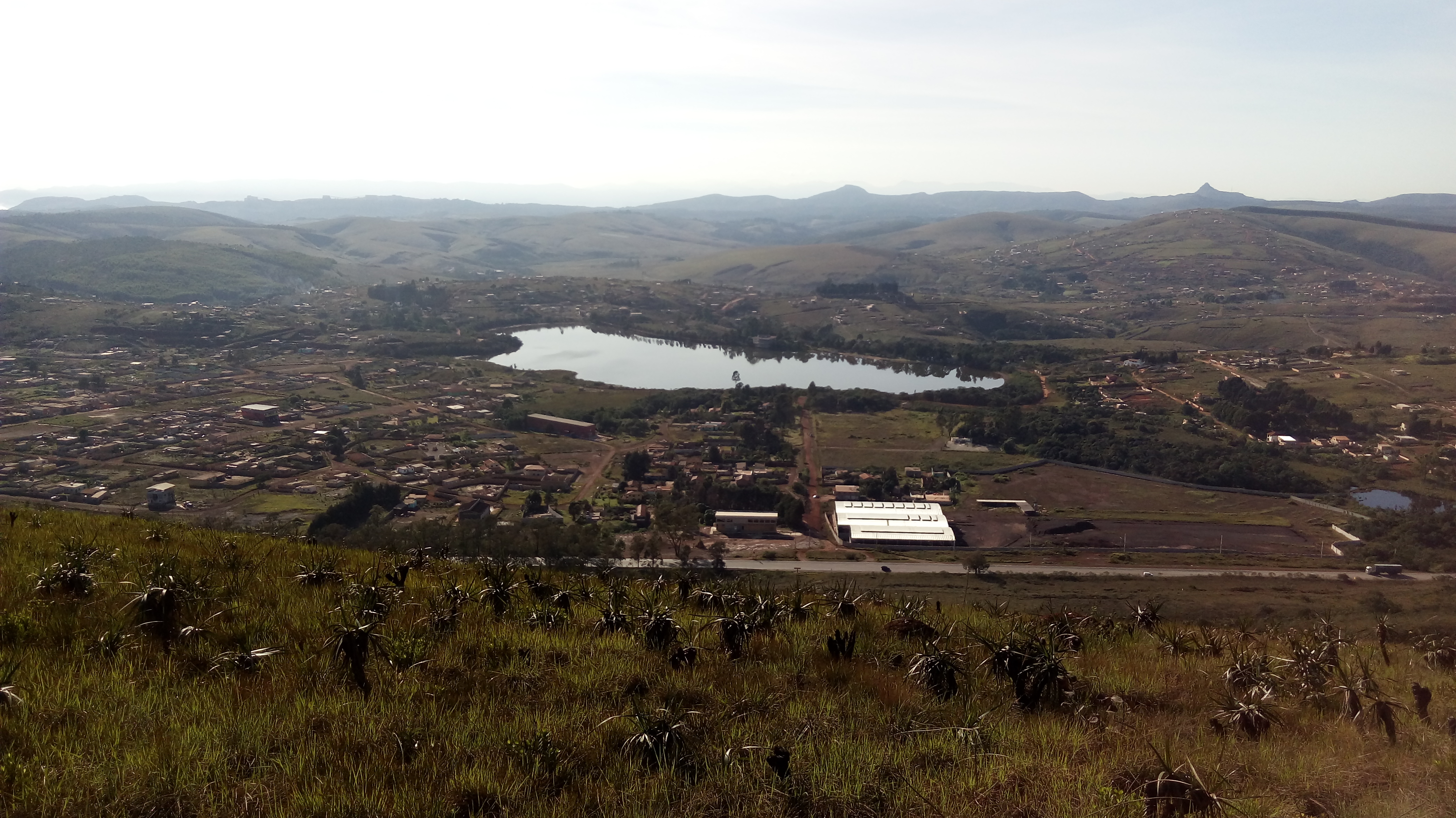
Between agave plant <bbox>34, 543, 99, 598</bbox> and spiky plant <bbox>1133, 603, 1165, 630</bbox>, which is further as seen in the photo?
spiky plant <bbox>1133, 603, 1165, 630</bbox>

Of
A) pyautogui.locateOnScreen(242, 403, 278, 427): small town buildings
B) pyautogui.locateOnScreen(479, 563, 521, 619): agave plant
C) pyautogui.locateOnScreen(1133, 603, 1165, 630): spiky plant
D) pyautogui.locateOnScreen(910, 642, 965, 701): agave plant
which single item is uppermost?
pyautogui.locateOnScreen(910, 642, 965, 701): agave plant

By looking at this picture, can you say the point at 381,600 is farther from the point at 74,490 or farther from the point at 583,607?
the point at 74,490

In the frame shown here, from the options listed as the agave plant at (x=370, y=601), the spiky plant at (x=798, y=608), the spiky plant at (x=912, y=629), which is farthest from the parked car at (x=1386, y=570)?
the agave plant at (x=370, y=601)

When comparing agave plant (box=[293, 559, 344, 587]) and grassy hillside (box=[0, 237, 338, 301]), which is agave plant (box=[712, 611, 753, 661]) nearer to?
agave plant (box=[293, 559, 344, 587])

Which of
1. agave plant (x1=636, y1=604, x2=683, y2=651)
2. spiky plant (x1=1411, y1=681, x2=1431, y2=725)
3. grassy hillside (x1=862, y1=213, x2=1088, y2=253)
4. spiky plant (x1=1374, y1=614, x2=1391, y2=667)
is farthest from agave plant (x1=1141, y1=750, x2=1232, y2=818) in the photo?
grassy hillside (x1=862, y1=213, x2=1088, y2=253)

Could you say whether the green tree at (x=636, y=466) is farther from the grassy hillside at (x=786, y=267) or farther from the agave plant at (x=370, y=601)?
the grassy hillside at (x=786, y=267)

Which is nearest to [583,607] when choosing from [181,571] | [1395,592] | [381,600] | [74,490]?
[381,600]

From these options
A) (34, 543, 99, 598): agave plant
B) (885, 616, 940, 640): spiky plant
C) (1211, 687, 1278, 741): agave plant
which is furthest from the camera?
(885, 616, 940, 640): spiky plant

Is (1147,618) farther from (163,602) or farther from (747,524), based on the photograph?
(747,524)
